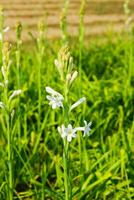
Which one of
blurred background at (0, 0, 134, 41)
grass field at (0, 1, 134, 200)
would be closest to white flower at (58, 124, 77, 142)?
grass field at (0, 1, 134, 200)

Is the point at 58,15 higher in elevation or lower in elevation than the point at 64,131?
higher

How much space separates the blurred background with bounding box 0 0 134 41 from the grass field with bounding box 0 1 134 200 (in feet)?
10.9

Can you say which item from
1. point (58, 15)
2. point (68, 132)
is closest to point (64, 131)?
point (68, 132)

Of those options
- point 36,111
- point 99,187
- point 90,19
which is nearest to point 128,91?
point 36,111

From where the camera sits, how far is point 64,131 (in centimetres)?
233

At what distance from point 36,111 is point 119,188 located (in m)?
1.50

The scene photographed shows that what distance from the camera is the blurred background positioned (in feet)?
30.9

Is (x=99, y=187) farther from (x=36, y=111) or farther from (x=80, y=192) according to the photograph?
(x=36, y=111)

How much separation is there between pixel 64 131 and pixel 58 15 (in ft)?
27.2

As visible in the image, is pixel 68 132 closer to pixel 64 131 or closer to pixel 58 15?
pixel 64 131

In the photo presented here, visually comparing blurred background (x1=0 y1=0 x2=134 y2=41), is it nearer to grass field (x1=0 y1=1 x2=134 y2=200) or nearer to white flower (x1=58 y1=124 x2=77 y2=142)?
grass field (x1=0 y1=1 x2=134 y2=200)

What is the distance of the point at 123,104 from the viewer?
4961mm

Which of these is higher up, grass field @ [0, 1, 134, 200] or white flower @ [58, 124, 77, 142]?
white flower @ [58, 124, 77, 142]

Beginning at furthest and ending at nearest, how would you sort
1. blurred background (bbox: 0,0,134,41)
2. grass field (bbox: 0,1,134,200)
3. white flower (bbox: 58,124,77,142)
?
blurred background (bbox: 0,0,134,41)
grass field (bbox: 0,1,134,200)
white flower (bbox: 58,124,77,142)
